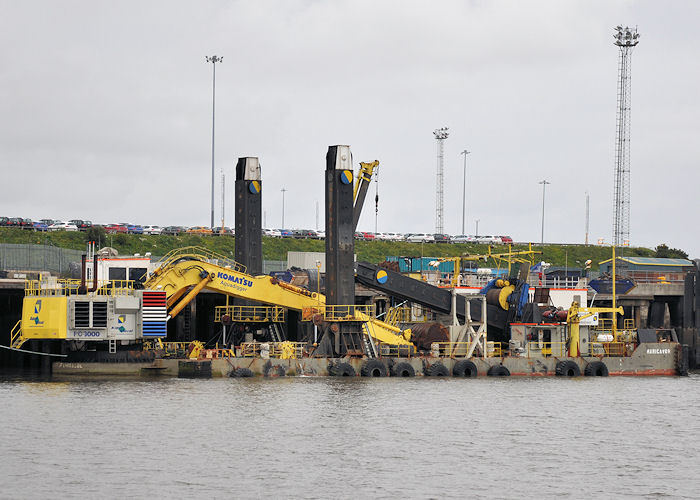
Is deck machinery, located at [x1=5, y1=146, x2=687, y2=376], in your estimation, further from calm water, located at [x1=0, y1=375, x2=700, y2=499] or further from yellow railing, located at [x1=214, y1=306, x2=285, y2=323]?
calm water, located at [x1=0, y1=375, x2=700, y2=499]

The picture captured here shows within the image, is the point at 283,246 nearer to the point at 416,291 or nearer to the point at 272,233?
the point at 272,233

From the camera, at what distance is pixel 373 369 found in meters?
56.3

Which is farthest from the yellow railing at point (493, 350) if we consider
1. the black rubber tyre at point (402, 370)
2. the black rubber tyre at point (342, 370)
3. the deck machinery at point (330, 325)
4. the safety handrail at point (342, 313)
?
the black rubber tyre at point (342, 370)

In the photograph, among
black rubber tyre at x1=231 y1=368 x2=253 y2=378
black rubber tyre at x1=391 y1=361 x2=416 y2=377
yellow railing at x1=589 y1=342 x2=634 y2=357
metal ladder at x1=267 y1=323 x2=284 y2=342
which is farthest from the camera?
yellow railing at x1=589 y1=342 x2=634 y2=357

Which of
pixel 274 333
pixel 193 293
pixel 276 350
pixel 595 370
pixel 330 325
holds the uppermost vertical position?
pixel 193 293

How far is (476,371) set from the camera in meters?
59.0

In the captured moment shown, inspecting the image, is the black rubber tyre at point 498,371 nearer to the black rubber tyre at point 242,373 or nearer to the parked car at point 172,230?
the black rubber tyre at point 242,373

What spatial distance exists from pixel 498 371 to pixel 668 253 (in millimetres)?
89316

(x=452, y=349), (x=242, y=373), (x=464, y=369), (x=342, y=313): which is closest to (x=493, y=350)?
(x=452, y=349)

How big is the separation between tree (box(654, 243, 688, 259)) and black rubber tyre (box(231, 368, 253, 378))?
97.1 metres

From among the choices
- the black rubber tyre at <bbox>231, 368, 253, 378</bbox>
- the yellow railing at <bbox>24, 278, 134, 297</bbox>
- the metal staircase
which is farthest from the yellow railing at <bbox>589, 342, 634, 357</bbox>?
the yellow railing at <bbox>24, 278, 134, 297</bbox>

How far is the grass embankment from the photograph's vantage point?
11344 cm

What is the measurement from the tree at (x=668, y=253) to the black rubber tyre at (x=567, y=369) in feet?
276

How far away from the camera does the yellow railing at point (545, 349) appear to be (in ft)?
203
